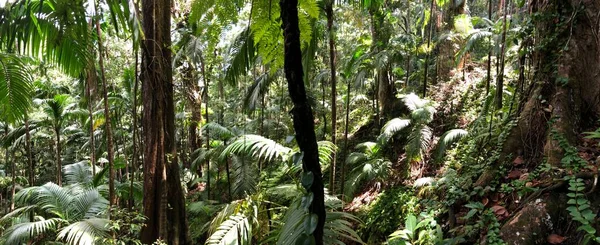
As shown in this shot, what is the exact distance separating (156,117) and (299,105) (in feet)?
10.9

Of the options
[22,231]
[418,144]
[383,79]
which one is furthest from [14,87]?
[383,79]

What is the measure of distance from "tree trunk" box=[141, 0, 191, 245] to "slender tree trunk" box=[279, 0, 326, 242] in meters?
3.12

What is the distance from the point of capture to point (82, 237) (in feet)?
12.6

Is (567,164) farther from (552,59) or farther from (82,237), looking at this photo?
(82,237)

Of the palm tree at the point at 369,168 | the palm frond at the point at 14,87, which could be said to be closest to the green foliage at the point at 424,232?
the palm tree at the point at 369,168

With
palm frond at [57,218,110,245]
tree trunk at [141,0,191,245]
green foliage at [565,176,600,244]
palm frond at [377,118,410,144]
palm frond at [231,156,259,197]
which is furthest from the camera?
palm frond at [231,156,259,197]

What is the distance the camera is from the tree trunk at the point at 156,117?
4.00 meters

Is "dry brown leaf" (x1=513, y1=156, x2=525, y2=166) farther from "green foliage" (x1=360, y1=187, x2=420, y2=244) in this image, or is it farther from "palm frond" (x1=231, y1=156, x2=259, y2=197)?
"palm frond" (x1=231, y1=156, x2=259, y2=197)

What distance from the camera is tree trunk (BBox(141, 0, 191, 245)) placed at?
4.00 m

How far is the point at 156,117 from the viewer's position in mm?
4059

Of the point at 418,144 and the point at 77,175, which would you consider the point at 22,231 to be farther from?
the point at 418,144

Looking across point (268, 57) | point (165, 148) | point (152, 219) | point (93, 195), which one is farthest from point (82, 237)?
point (268, 57)

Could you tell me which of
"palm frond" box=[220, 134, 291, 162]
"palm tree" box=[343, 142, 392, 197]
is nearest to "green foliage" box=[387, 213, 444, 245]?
"palm frond" box=[220, 134, 291, 162]

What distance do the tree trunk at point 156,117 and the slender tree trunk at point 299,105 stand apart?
3.12 meters
